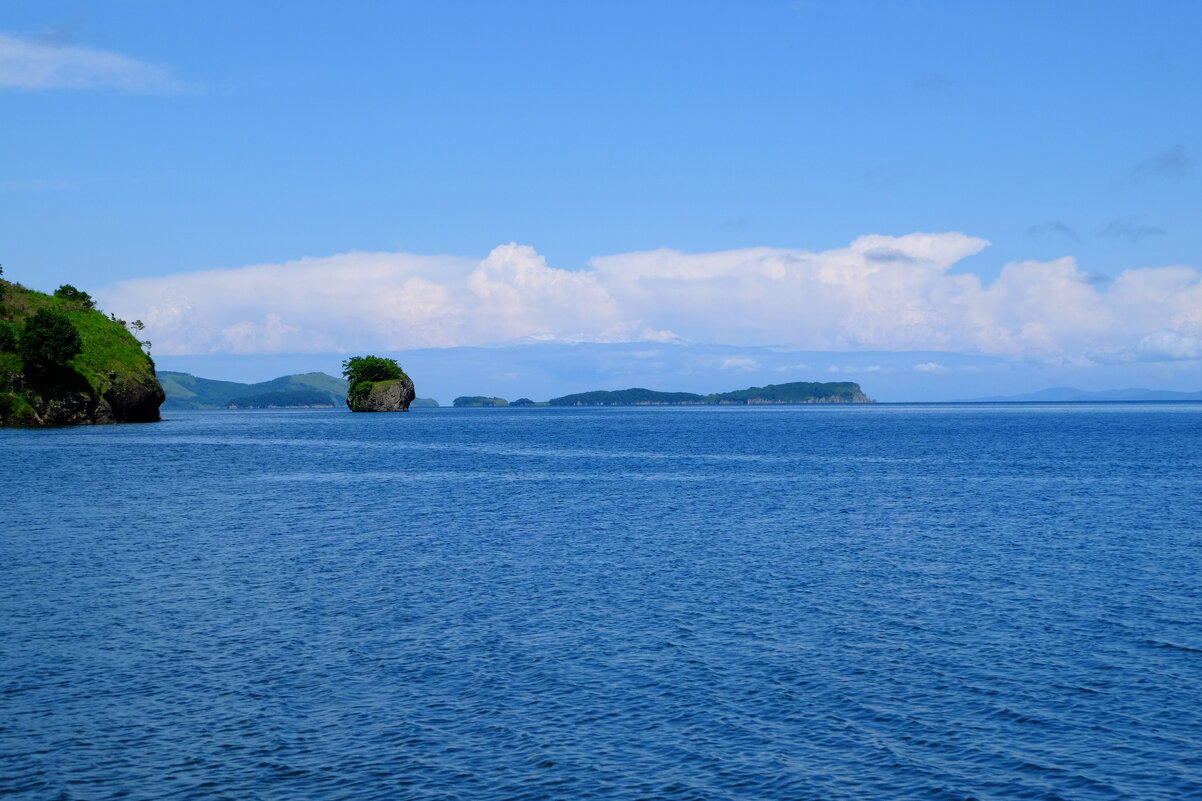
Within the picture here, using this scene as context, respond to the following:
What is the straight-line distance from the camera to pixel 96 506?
6394 cm

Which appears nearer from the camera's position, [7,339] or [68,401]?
[7,339]

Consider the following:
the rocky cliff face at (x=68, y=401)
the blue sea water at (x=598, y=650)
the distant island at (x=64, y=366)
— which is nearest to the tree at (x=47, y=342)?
the distant island at (x=64, y=366)

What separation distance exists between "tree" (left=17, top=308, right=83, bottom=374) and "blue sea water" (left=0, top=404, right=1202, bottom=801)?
310 ft

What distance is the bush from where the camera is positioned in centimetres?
15712

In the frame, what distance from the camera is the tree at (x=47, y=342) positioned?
151m

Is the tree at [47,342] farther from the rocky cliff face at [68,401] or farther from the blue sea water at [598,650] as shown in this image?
the blue sea water at [598,650]

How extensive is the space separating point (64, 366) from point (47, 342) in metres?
10.8

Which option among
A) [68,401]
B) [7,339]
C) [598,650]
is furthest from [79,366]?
[598,650]

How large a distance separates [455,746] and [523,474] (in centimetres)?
7526

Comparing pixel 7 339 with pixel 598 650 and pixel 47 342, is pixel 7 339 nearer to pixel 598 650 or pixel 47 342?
pixel 47 342

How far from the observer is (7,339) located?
516 ft

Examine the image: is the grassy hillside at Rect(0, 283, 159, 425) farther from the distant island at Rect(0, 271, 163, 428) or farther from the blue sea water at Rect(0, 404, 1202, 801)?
the blue sea water at Rect(0, 404, 1202, 801)

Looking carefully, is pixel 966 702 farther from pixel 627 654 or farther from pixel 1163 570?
pixel 1163 570

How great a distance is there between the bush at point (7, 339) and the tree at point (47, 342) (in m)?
2.33
